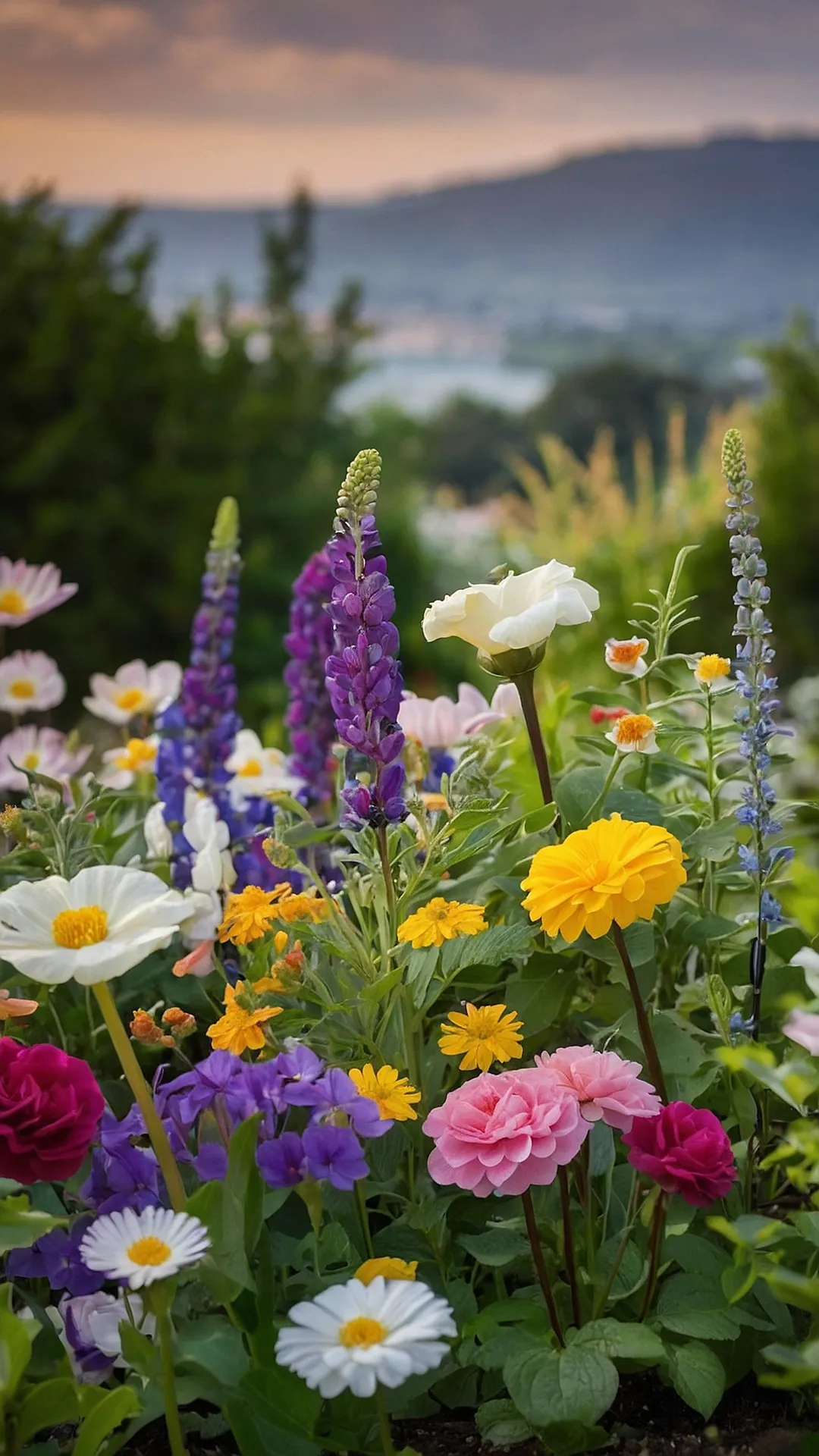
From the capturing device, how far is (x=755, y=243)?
21844 mm

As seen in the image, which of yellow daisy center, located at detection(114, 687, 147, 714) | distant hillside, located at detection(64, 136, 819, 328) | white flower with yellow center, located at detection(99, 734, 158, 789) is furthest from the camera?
distant hillside, located at detection(64, 136, 819, 328)

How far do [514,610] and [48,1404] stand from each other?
48cm

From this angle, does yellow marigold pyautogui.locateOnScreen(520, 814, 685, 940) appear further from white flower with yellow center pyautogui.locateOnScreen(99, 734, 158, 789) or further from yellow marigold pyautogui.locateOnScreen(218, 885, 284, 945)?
white flower with yellow center pyautogui.locateOnScreen(99, 734, 158, 789)

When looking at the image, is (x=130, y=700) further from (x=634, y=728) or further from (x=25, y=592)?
(x=634, y=728)

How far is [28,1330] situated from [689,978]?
532mm

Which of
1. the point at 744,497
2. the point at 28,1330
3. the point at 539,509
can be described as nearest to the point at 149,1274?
the point at 28,1330

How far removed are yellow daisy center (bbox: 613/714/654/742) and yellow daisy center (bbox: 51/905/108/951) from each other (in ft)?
1.06

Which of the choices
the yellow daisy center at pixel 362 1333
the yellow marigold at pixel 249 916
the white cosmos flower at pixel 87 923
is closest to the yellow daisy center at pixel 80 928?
the white cosmos flower at pixel 87 923

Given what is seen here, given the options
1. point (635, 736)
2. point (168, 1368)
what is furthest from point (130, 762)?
point (168, 1368)

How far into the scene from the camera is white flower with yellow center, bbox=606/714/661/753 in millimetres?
795

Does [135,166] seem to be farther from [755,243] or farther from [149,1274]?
[149,1274]

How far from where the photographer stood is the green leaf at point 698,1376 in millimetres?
674

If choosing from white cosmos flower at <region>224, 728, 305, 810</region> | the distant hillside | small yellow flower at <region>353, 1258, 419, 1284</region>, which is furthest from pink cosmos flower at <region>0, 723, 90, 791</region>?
the distant hillside

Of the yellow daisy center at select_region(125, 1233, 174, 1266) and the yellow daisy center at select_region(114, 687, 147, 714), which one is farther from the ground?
the yellow daisy center at select_region(125, 1233, 174, 1266)
